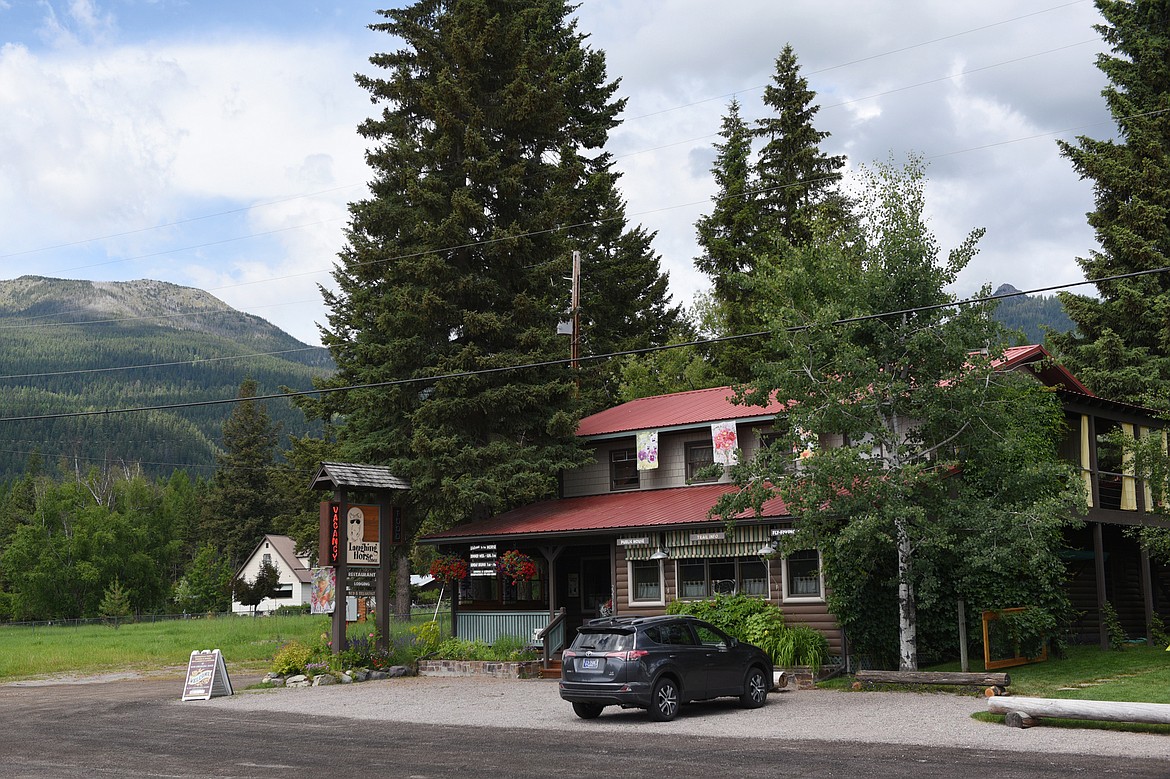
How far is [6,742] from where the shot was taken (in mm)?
17141

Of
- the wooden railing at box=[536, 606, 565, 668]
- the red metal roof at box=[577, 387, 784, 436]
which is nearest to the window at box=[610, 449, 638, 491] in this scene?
the red metal roof at box=[577, 387, 784, 436]

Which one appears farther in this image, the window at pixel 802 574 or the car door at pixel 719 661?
the window at pixel 802 574

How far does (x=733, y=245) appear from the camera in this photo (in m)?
50.3

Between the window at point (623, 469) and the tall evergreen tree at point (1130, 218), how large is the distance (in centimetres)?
1551

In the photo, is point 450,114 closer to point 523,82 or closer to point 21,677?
point 523,82

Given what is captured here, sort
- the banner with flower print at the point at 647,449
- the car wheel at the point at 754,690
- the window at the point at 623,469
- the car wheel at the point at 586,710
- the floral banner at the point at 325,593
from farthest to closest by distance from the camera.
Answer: the window at the point at 623,469
the banner with flower print at the point at 647,449
the floral banner at the point at 325,593
the car wheel at the point at 754,690
the car wheel at the point at 586,710

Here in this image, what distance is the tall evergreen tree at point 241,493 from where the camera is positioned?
94.9 metres

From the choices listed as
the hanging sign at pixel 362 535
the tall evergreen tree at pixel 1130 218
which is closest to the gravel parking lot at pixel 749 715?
the hanging sign at pixel 362 535

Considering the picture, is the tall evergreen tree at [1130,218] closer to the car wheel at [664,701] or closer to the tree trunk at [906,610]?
the tree trunk at [906,610]

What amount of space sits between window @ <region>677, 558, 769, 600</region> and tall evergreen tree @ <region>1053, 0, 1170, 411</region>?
15713mm

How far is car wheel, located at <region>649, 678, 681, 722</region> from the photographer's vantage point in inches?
703

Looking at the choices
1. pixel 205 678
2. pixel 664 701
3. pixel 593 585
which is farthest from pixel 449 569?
pixel 664 701

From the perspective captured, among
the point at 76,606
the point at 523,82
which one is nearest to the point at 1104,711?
the point at 523,82

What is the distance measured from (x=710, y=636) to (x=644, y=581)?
892 centimetres
